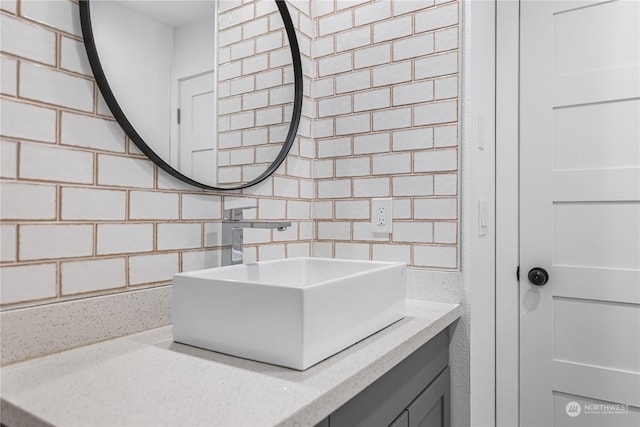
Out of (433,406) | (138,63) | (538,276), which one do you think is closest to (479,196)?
(538,276)

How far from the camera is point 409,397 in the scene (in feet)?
3.40

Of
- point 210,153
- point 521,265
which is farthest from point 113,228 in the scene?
point 521,265

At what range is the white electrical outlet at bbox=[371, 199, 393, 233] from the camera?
141 cm

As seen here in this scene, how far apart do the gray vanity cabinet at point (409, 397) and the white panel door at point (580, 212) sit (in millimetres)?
533

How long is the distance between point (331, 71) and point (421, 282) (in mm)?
806

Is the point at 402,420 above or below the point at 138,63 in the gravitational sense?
below

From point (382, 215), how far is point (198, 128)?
0.65m

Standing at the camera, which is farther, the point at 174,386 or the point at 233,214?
the point at 233,214

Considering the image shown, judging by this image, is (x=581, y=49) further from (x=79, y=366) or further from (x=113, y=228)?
(x=79, y=366)

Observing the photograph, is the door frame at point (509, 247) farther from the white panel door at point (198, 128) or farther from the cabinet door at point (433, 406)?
the white panel door at point (198, 128)

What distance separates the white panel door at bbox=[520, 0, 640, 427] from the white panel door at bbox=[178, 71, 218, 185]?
1.14m

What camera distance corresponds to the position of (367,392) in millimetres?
848

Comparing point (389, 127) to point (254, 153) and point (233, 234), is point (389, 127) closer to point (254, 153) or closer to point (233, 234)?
point (254, 153)

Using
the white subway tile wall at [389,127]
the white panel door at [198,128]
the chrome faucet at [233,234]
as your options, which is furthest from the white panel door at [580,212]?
the white panel door at [198,128]
